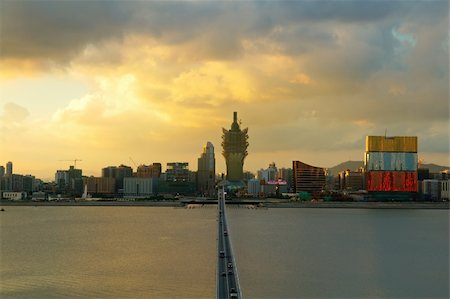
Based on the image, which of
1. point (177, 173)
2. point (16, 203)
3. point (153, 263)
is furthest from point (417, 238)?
point (177, 173)

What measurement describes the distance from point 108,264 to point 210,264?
20.4 feet

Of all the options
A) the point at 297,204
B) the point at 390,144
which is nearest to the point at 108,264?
the point at 297,204

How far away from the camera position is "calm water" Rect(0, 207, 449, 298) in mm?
28047

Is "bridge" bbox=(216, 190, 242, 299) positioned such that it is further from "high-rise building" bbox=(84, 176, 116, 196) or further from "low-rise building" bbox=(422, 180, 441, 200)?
"high-rise building" bbox=(84, 176, 116, 196)

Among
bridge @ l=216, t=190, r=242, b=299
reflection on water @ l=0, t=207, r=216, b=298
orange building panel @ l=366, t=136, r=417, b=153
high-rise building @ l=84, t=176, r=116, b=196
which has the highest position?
orange building panel @ l=366, t=136, r=417, b=153

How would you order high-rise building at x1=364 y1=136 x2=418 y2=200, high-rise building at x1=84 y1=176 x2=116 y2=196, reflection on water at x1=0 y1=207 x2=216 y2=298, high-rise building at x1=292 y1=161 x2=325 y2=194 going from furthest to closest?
high-rise building at x1=84 y1=176 x2=116 y2=196, high-rise building at x1=292 y1=161 x2=325 y2=194, high-rise building at x1=364 y1=136 x2=418 y2=200, reflection on water at x1=0 y1=207 x2=216 y2=298

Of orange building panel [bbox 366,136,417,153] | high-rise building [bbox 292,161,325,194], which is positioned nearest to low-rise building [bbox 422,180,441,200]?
orange building panel [bbox 366,136,417,153]

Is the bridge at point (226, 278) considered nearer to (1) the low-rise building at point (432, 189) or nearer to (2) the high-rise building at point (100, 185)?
(1) the low-rise building at point (432, 189)

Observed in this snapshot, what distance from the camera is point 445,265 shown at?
121ft

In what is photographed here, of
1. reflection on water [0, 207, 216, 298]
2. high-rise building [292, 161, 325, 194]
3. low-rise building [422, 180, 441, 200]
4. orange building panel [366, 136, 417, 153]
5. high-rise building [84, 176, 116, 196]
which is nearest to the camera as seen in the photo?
reflection on water [0, 207, 216, 298]

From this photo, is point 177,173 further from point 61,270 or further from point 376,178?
point 61,270

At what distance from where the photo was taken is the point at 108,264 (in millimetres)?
35719

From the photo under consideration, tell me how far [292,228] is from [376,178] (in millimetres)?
87869

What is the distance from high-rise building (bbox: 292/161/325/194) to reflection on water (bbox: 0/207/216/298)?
415 feet
